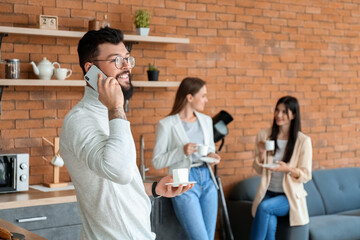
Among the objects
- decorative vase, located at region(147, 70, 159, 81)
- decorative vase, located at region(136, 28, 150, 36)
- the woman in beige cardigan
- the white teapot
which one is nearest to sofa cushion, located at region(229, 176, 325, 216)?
the woman in beige cardigan

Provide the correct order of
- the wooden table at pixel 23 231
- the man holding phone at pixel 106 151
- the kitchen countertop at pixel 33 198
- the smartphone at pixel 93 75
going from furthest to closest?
the kitchen countertop at pixel 33 198
the wooden table at pixel 23 231
the smartphone at pixel 93 75
the man holding phone at pixel 106 151

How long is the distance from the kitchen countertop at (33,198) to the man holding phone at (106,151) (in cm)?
177

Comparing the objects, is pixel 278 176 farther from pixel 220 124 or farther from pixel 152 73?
pixel 152 73

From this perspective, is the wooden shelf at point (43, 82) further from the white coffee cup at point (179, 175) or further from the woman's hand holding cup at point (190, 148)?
the white coffee cup at point (179, 175)

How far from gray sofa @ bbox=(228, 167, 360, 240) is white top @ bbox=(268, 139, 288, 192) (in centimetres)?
27

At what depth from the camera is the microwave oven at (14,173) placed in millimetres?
3893

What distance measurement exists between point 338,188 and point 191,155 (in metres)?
2.19

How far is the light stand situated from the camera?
15.7ft

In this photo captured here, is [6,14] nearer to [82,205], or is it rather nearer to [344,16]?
[82,205]

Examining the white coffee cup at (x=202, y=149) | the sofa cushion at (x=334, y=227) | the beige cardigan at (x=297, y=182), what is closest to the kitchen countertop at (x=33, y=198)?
the white coffee cup at (x=202, y=149)

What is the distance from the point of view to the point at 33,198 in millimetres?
3689

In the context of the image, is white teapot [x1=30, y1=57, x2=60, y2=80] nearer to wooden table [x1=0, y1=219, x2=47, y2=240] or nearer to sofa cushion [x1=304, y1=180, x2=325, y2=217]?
wooden table [x1=0, y1=219, x2=47, y2=240]

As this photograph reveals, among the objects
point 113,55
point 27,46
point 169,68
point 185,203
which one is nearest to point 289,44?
point 169,68

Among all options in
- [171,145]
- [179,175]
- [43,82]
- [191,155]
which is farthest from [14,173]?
[179,175]
